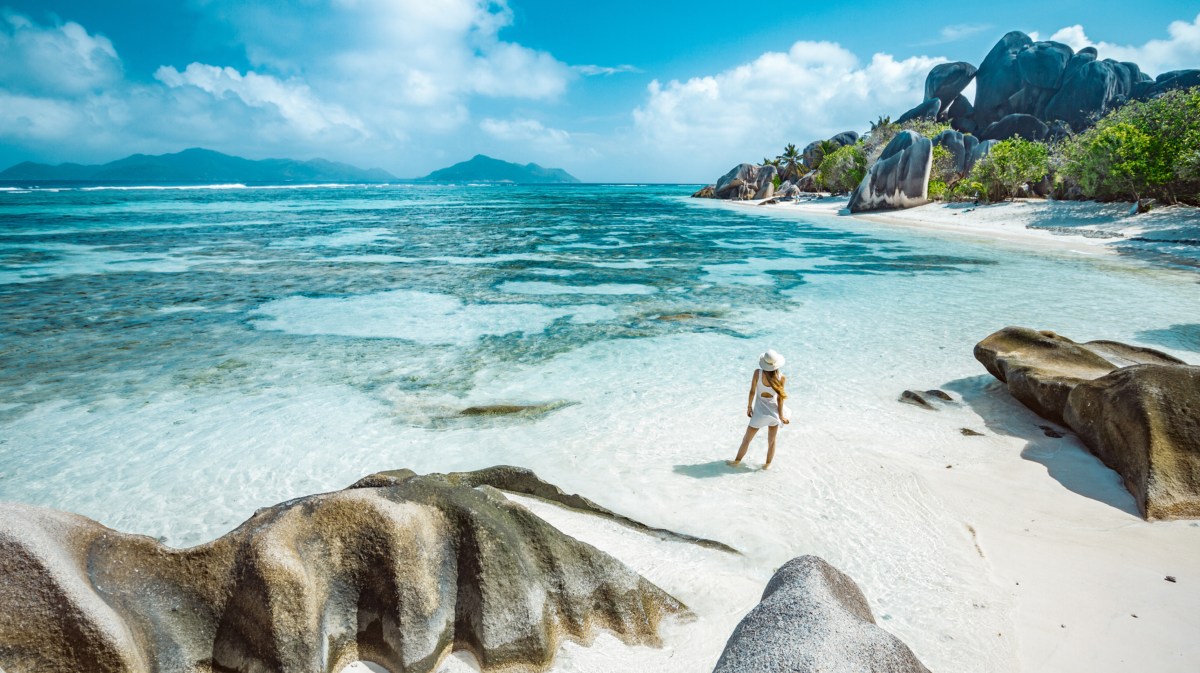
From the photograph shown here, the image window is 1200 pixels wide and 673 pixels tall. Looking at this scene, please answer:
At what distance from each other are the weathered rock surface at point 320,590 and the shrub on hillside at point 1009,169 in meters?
43.2

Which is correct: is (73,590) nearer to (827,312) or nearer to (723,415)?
(723,415)

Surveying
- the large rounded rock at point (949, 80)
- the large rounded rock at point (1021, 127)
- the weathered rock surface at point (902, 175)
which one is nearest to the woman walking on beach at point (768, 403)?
the weathered rock surface at point (902, 175)

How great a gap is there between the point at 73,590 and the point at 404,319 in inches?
444

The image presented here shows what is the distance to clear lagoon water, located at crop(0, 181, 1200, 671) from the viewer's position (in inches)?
217

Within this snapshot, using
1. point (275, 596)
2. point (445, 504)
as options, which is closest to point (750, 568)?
Answer: point (445, 504)

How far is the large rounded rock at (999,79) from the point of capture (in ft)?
277

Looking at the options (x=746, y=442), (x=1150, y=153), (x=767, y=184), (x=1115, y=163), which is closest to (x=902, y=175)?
(x=1115, y=163)

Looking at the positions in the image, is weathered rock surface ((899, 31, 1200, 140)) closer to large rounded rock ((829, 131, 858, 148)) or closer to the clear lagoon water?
large rounded rock ((829, 131, 858, 148))

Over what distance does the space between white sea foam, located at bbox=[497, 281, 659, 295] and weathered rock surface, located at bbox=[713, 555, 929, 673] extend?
1413 cm

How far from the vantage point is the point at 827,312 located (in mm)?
14250

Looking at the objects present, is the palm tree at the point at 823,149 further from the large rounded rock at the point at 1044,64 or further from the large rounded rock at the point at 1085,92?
the large rounded rock at the point at 1044,64

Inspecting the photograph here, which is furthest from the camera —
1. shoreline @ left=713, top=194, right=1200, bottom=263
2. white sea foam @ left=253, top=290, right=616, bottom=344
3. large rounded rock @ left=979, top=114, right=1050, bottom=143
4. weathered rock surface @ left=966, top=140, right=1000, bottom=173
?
large rounded rock @ left=979, top=114, right=1050, bottom=143

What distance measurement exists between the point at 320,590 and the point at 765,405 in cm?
471

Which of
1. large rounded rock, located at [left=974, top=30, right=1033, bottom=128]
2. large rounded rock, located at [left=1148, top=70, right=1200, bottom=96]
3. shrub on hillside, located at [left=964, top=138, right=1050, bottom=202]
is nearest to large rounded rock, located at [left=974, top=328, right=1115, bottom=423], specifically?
shrub on hillside, located at [left=964, top=138, right=1050, bottom=202]
